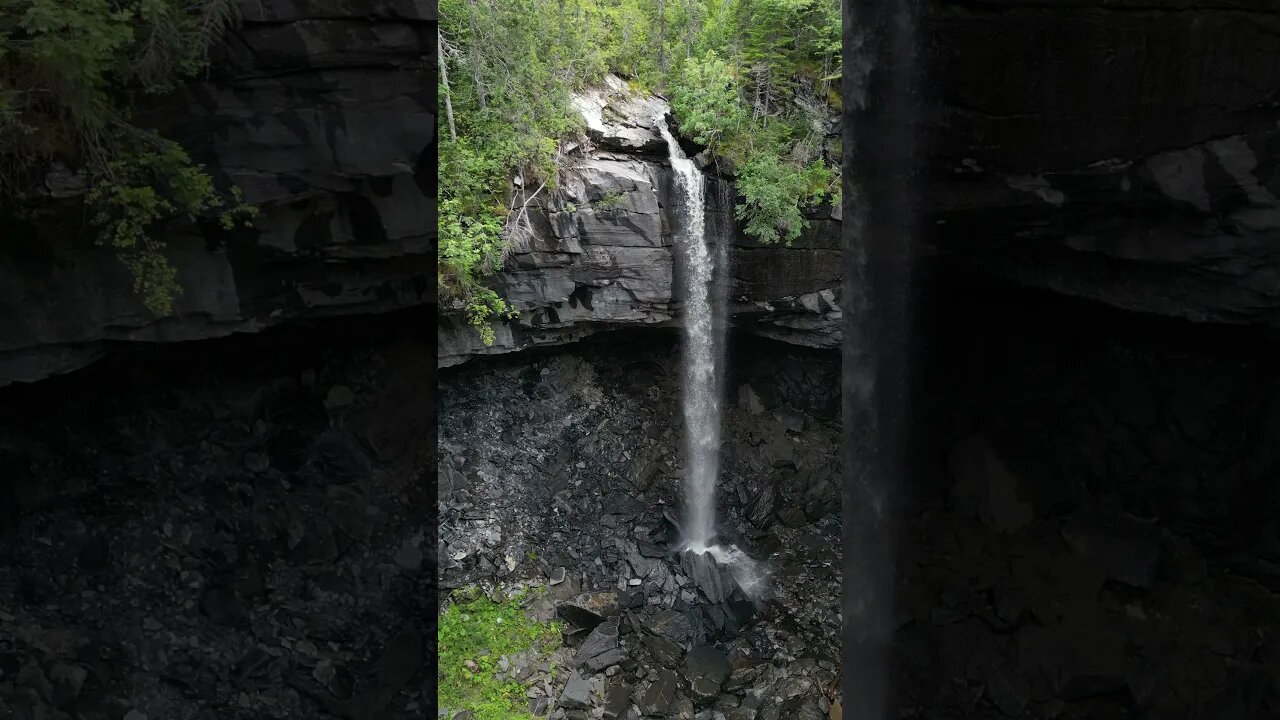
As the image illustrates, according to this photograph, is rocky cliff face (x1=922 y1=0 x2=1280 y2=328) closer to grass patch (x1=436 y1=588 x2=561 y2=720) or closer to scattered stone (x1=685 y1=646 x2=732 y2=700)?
scattered stone (x1=685 y1=646 x2=732 y2=700)

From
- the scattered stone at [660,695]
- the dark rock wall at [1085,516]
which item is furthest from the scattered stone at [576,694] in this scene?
the dark rock wall at [1085,516]

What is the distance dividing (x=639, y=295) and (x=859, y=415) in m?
6.17

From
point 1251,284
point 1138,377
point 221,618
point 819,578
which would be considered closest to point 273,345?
point 221,618

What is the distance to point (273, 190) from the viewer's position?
2.19 m

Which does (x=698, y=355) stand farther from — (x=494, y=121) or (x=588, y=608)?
(x=494, y=121)

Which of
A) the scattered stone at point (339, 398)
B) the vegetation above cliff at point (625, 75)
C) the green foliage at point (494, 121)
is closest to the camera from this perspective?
the scattered stone at point (339, 398)

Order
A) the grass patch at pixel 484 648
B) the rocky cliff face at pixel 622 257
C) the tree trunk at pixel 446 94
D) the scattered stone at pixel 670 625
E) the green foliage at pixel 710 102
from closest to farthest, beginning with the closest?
the tree trunk at pixel 446 94, the grass patch at pixel 484 648, the scattered stone at pixel 670 625, the rocky cliff face at pixel 622 257, the green foliage at pixel 710 102

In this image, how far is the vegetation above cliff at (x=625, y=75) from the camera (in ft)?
23.3

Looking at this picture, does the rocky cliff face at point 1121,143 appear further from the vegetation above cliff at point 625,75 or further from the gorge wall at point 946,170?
the vegetation above cliff at point 625,75

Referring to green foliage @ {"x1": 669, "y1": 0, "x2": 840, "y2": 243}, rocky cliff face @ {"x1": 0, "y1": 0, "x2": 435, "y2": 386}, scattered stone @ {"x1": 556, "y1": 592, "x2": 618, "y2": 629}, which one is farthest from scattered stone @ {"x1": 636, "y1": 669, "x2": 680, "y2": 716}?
rocky cliff face @ {"x1": 0, "y1": 0, "x2": 435, "y2": 386}

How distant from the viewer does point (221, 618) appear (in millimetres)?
2414

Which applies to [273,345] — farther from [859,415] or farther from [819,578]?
[819,578]

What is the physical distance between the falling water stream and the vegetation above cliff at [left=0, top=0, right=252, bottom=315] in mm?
6658

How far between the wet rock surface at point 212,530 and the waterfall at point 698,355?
21.3 ft
